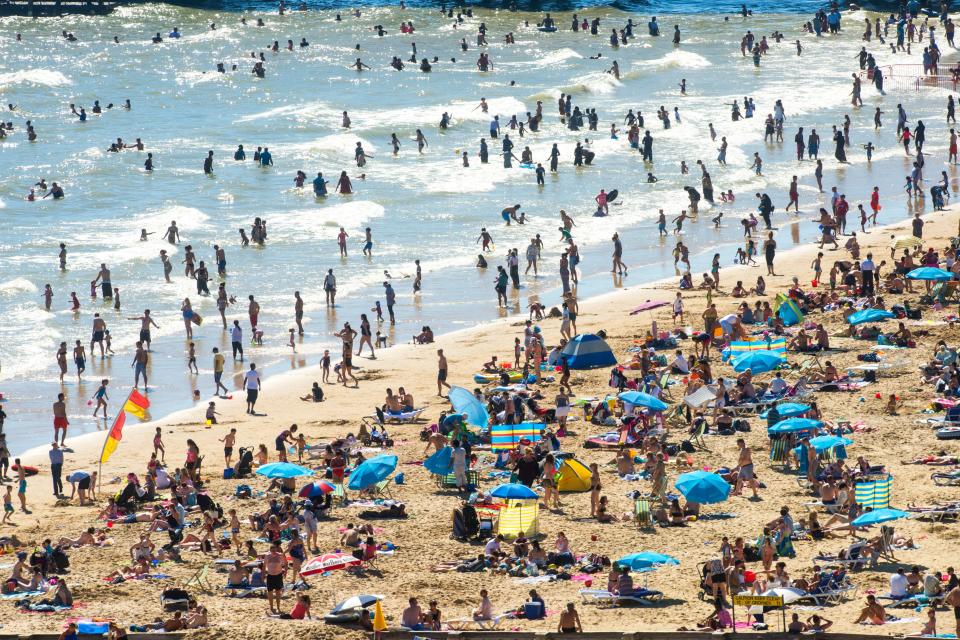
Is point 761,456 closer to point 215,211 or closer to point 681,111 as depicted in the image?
point 215,211

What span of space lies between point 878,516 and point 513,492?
13.7 ft

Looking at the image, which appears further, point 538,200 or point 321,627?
point 538,200

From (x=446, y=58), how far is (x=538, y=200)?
71.9ft

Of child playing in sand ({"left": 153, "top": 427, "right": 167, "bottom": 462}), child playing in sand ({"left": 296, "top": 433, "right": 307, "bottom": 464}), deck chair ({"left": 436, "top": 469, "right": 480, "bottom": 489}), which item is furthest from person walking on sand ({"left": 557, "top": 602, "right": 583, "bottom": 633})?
child playing in sand ({"left": 153, "top": 427, "right": 167, "bottom": 462})

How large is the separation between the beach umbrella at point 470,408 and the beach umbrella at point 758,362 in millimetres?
4022

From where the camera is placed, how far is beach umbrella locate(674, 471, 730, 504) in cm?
1598

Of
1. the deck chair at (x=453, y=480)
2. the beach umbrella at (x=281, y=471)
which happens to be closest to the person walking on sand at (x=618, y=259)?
the deck chair at (x=453, y=480)

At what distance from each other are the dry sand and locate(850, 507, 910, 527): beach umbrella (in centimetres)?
45

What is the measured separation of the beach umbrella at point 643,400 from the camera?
19516mm

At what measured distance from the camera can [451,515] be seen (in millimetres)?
16859

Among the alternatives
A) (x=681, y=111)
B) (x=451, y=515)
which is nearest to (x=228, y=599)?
(x=451, y=515)

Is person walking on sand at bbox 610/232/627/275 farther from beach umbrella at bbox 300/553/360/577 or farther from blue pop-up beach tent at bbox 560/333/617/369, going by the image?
beach umbrella at bbox 300/553/360/577

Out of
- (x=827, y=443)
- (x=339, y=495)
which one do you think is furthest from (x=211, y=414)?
(x=827, y=443)

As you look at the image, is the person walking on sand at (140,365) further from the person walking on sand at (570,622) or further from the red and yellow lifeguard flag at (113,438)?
the person walking on sand at (570,622)
